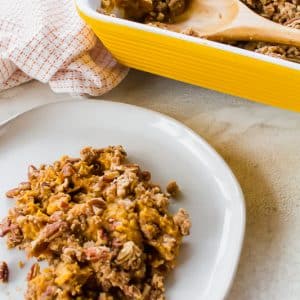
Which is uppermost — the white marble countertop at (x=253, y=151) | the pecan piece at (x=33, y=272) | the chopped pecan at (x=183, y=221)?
the chopped pecan at (x=183, y=221)

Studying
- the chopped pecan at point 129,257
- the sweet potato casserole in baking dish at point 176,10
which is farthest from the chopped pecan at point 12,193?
the sweet potato casserole in baking dish at point 176,10

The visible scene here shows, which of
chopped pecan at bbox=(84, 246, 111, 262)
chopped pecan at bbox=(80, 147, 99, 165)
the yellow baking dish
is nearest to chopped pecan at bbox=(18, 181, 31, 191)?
chopped pecan at bbox=(80, 147, 99, 165)

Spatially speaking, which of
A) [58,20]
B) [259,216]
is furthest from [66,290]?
[58,20]

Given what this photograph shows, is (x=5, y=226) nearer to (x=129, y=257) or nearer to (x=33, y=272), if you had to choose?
(x=33, y=272)

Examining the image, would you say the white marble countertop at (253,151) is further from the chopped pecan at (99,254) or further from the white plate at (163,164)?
the chopped pecan at (99,254)

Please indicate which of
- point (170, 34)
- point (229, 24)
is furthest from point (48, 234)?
point (229, 24)

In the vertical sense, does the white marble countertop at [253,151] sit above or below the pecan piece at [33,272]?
below

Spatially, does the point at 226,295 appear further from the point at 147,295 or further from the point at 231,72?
the point at 231,72
